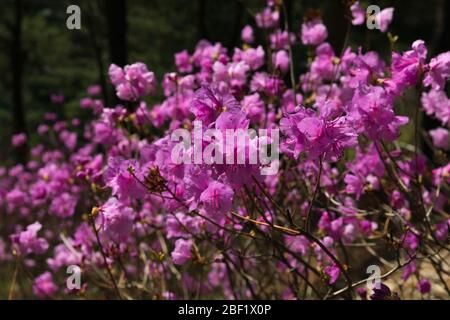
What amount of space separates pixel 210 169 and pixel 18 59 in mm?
10941

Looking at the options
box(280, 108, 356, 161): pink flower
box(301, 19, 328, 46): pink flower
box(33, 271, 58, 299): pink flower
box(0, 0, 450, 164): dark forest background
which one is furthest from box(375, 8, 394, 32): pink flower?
box(0, 0, 450, 164): dark forest background

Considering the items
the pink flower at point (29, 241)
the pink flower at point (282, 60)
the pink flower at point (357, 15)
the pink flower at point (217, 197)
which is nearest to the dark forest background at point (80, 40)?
the pink flower at point (282, 60)

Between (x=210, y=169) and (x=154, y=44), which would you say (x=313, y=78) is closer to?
(x=210, y=169)

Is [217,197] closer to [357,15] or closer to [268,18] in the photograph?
[357,15]

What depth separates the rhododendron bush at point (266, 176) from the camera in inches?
61.8

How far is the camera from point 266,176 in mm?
1685

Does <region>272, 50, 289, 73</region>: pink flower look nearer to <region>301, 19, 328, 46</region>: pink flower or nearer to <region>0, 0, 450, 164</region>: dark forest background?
<region>301, 19, 328, 46</region>: pink flower

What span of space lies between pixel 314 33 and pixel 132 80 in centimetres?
104

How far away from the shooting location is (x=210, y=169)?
1505 mm

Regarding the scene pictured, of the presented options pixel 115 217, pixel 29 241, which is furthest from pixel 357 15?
pixel 29 241

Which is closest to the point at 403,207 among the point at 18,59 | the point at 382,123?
the point at 382,123

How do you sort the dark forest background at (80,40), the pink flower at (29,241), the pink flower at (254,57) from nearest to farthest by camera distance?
the pink flower at (29,241) → the pink flower at (254,57) → the dark forest background at (80,40)

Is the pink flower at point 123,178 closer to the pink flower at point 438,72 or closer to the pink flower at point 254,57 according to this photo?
the pink flower at point 438,72

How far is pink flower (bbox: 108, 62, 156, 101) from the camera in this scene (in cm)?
250
